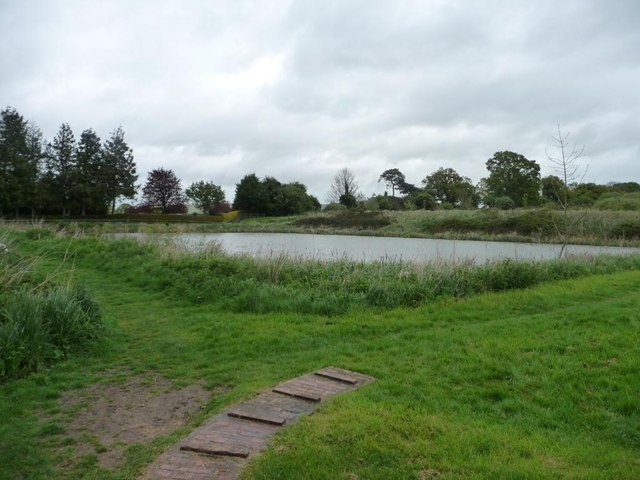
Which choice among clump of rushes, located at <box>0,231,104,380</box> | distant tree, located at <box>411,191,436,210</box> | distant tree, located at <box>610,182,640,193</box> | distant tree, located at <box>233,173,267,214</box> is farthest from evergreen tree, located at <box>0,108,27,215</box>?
distant tree, located at <box>610,182,640,193</box>

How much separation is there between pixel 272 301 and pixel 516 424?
198 inches

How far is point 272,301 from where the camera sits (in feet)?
26.8

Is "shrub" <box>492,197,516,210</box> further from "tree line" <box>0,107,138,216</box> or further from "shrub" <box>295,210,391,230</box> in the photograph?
"tree line" <box>0,107,138,216</box>

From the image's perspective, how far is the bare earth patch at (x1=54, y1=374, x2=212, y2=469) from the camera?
3.54 m

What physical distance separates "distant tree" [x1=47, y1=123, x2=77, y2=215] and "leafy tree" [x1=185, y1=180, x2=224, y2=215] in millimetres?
22456

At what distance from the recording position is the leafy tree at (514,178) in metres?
56.0

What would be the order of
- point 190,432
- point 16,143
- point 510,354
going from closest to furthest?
point 190,432 < point 510,354 < point 16,143

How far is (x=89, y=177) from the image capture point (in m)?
44.4

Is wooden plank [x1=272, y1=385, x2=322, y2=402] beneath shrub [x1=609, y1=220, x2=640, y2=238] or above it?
beneath

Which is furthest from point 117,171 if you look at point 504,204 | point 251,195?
point 504,204

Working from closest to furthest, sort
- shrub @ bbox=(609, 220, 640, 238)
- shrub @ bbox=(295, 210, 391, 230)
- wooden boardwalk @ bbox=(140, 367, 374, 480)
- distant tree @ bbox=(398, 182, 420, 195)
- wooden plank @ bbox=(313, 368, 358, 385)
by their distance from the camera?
1. wooden boardwalk @ bbox=(140, 367, 374, 480)
2. wooden plank @ bbox=(313, 368, 358, 385)
3. shrub @ bbox=(609, 220, 640, 238)
4. shrub @ bbox=(295, 210, 391, 230)
5. distant tree @ bbox=(398, 182, 420, 195)

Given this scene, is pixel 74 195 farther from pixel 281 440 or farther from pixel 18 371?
pixel 281 440

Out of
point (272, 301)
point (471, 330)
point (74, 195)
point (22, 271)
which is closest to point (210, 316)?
point (272, 301)

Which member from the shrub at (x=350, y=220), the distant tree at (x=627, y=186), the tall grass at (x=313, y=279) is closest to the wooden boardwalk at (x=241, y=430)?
the tall grass at (x=313, y=279)
